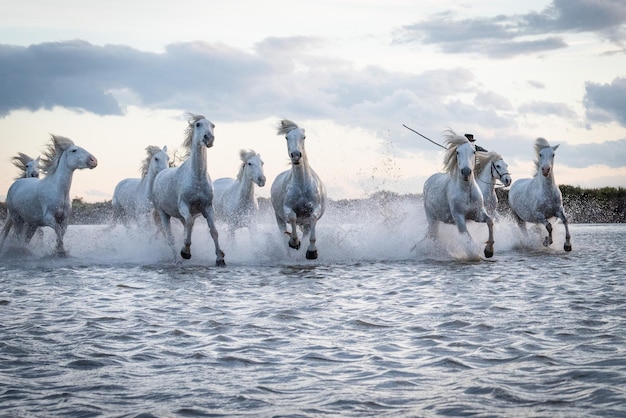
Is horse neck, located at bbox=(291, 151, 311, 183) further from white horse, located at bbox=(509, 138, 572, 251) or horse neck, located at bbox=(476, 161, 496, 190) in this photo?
white horse, located at bbox=(509, 138, 572, 251)

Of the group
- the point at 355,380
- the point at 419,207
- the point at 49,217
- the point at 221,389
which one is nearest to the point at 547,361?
the point at 355,380

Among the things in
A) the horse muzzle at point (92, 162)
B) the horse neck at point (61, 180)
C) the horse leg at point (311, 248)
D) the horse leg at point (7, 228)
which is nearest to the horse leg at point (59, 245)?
the horse neck at point (61, 180)

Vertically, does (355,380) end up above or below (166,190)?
below

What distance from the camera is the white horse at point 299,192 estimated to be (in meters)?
13.4

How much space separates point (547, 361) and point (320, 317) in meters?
2.73

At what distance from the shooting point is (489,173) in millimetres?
17156

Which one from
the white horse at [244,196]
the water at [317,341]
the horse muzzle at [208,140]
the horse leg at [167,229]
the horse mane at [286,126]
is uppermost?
the horse mane at [286,126]

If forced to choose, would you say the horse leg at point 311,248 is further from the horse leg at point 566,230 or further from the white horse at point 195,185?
the horse leg at point 566,230

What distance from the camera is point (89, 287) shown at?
35.1 ft

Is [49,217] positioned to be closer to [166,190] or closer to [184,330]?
[166,190]

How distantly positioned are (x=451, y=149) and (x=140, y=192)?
7.51m

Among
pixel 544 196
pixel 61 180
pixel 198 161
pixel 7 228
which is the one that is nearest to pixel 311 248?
pixel 198 161

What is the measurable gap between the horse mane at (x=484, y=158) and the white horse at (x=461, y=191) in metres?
2.59

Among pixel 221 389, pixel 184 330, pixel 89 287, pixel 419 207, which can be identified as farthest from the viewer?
pixel 419 207
